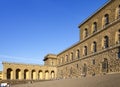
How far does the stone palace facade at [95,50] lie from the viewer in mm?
26438

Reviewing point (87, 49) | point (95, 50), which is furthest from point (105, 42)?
point (87, 49)

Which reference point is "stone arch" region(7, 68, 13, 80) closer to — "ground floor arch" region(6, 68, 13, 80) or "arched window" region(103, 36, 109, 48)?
"ground floor arch" region(6, 68, 13, 80)

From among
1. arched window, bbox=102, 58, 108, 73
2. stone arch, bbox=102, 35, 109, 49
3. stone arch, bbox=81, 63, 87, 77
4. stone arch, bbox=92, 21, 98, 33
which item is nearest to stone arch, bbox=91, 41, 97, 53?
stone arch, bbox=92, 21, 98, 33

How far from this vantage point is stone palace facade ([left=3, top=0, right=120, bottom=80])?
26.4 metres

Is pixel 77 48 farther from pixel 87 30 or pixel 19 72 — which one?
pixel 19 72

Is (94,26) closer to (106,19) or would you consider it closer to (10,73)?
(106,19)

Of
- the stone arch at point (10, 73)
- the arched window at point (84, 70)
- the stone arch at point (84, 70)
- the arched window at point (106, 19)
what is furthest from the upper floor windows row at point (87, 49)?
the stone arch at point (10, 73)

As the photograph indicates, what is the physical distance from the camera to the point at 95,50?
3194cm

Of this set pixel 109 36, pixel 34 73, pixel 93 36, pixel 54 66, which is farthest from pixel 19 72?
pixel 109 36

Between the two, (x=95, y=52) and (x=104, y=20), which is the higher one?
(x=104, y=20)

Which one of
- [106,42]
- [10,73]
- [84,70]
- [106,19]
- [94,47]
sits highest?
[106,19]

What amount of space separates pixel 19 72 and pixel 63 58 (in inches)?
478

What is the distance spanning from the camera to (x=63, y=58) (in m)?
50.4

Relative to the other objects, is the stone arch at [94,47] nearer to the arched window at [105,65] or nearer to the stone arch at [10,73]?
the arched window at [105,65]
